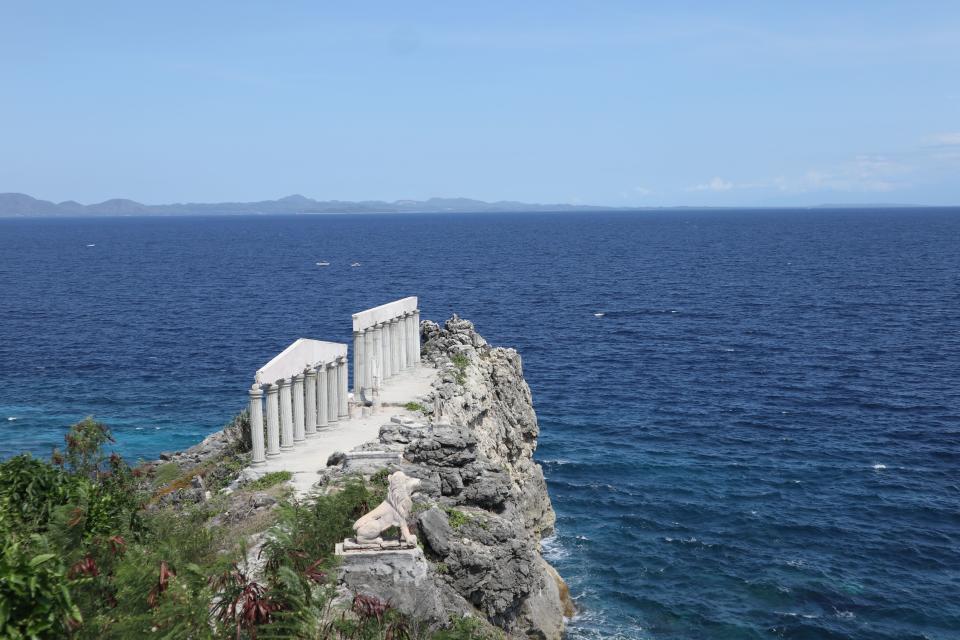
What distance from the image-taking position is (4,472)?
73.0ft

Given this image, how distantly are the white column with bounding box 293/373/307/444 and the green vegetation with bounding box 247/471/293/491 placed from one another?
15.8 feet

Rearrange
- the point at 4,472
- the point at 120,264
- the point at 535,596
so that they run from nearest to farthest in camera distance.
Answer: the point at 4,472
the point at 535,596
the point at 120,264

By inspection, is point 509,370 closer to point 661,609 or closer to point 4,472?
point 661,609

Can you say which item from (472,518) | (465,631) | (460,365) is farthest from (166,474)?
(465,631)

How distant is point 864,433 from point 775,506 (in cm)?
1381

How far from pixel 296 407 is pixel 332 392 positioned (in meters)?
3.08

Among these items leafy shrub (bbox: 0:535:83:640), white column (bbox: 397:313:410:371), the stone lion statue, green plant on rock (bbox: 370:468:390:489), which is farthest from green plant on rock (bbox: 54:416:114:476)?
leafy shrub (bbox: 0:535:83:640)

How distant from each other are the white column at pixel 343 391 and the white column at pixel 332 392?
0.48 m

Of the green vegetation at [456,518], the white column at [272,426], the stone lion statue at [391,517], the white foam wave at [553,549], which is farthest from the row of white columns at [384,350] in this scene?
the stone lion statue at [391,517]

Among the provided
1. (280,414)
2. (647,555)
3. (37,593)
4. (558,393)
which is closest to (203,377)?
(558,393)

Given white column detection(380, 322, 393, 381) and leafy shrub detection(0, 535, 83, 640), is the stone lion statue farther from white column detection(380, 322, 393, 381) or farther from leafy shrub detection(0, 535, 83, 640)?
white column detection(380, 322, 393, 381)

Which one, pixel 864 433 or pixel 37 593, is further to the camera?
pixel 864 433

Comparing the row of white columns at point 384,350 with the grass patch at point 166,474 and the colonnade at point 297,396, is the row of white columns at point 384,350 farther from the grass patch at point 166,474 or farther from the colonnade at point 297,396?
the grass patch at point 166,474

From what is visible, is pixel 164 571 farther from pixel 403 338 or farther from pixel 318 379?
pixel 403 338
